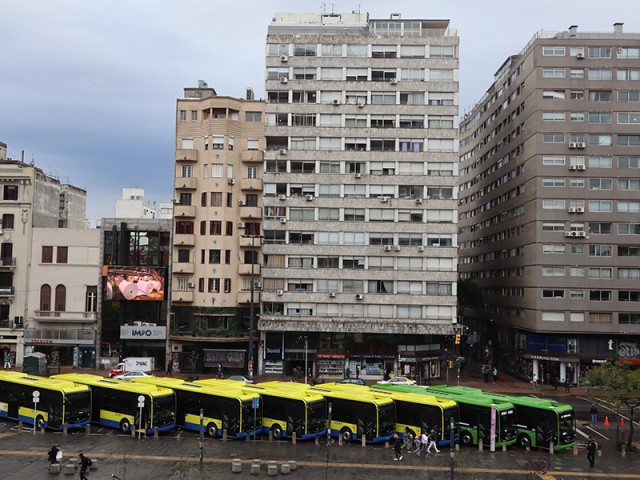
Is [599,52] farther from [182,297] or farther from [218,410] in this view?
[218,410]

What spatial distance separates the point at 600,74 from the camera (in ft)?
232

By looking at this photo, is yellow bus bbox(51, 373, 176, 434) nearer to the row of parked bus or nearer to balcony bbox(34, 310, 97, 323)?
the row of parked bus

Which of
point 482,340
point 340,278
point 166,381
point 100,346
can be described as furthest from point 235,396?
point 482,340

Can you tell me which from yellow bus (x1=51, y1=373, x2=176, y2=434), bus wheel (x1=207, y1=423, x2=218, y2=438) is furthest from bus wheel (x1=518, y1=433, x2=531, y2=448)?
yellow bus (x1=51, y1=373, x2=176, y2=434)

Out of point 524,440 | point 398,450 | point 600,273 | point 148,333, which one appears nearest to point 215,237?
point 148,333

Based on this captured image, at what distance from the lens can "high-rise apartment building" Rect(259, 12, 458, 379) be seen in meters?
69.1

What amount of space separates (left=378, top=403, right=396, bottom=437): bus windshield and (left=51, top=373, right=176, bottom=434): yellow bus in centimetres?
1353

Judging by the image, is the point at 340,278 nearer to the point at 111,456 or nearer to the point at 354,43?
the point at 354,43

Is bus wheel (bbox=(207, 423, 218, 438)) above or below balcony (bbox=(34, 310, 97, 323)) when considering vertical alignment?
below

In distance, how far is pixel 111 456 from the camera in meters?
35.8

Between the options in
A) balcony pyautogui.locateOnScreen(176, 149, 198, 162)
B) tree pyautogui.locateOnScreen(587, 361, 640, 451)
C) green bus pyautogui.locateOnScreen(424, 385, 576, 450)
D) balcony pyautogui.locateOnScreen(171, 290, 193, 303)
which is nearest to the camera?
green bus pyautogui.locateOnScreen(424, 385, 576, 450)

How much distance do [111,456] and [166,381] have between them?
888 centimetres

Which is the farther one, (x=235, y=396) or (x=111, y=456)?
→ (x=235, y=396)

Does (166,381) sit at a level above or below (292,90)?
below
